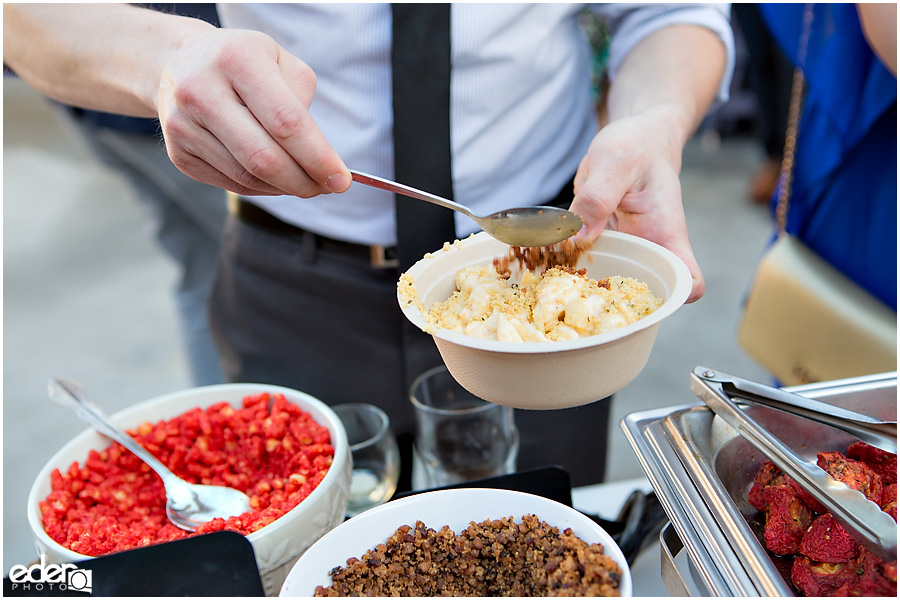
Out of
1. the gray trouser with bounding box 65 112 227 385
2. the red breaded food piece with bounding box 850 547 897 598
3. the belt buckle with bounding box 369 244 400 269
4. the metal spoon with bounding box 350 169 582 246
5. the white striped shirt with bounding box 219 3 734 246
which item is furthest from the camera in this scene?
the gray trouser with bounding box 65 112 227 385

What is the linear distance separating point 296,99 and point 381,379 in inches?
30.7

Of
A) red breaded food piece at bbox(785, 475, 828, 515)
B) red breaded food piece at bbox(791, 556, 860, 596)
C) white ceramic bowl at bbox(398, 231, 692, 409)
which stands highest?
white ceramic bowl at bbox(398, 231, 692, 409)

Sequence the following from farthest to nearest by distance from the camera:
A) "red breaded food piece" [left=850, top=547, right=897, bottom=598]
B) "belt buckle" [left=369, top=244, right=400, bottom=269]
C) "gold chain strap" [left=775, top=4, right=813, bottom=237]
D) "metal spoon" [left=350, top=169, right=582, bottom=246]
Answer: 1. "gold chain strap" [left=775, top=4, right=813, bottom=237]
2. "belt buckle" [left=369, top=244, right=400, bottom=269]
3. "metal spoon" [left=350, top=169, right=582, bottom=246]
4. "red breaded food piece" [left=850, top=547, right=897, bottom=598]

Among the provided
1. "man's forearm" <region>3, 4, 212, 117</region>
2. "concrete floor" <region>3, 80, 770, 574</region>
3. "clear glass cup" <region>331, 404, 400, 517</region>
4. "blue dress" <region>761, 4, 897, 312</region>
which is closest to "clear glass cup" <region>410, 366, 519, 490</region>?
"clear glass cup" <region>331, 404, 400, 517</region>

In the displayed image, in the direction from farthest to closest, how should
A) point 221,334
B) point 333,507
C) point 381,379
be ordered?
→ point 221,334 → point 381,379 → point 333,507

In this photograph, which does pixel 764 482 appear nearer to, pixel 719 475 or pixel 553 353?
pixel 719 475

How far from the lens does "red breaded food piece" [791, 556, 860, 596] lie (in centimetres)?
65

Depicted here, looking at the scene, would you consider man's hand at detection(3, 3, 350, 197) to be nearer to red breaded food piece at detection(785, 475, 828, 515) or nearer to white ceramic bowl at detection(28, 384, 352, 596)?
white ceramic bowl at detection(28, 384, 352, 596)

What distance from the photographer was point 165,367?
3.02 m

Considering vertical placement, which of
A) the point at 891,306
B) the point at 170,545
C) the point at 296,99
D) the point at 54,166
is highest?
the point at 296,99

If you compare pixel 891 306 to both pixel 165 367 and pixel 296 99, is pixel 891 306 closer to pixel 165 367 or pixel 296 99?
pixel 296 99

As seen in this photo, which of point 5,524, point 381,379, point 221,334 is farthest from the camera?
point 5,524

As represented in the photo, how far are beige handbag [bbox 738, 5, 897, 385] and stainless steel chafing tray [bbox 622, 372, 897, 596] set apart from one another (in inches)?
24.1

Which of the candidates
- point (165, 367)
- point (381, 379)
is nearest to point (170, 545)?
point (381, 379)
